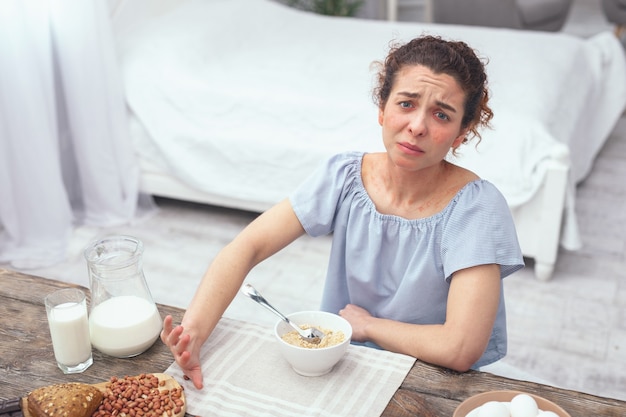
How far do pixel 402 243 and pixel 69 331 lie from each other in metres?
0.57

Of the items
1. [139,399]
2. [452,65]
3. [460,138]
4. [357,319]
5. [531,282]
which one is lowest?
[531,282]

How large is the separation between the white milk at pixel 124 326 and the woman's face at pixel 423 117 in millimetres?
471

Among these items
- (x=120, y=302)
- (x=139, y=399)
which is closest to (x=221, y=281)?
(x=120, y=302)

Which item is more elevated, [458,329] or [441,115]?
[441,115]

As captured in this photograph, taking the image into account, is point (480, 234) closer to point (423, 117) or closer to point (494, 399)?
point (423, 117)

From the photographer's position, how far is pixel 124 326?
1.18 metres

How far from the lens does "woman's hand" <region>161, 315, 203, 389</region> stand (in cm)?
115

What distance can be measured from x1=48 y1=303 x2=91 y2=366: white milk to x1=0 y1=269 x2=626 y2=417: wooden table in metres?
0.03

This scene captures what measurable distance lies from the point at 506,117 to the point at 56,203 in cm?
166

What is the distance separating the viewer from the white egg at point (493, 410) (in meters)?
0.94

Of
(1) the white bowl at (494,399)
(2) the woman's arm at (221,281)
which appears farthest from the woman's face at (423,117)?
(1) the white bowl at (494,399)

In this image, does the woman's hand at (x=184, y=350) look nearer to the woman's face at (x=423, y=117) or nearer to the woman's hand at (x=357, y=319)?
the woman's hand at (x=357, y=319)

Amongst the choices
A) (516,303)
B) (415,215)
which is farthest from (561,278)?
(415,215)

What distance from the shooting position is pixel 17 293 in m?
1.39
